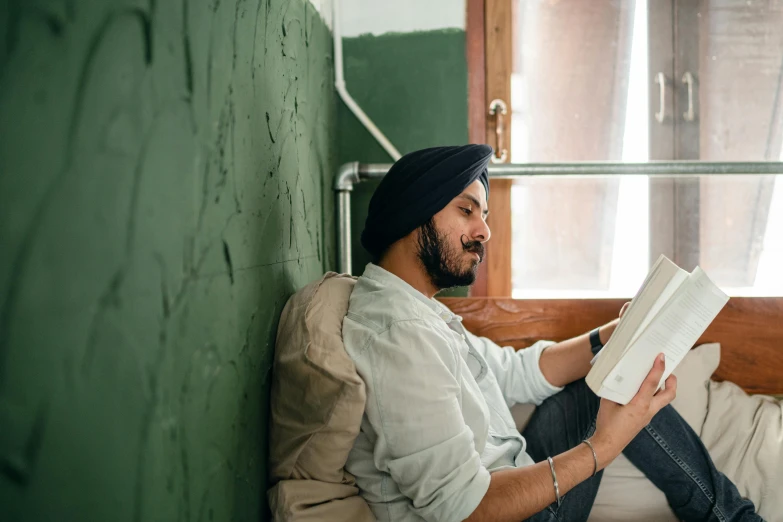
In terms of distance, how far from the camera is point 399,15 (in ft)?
6.51

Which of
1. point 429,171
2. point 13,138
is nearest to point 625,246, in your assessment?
point 429,171

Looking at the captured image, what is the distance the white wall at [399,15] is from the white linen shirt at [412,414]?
1.17m

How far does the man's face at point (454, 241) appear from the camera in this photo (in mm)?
1228

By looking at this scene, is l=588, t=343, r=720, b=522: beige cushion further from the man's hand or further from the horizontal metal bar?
the horizontal metal bar

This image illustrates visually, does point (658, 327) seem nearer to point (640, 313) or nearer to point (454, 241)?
point (640, 313)

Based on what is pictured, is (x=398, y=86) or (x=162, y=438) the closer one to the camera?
(x=162, y=438)

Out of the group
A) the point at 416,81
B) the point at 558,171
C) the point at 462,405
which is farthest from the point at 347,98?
the point at 462,405

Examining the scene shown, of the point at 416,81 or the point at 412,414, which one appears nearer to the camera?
the point at 412,414

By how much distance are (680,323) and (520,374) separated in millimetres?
527

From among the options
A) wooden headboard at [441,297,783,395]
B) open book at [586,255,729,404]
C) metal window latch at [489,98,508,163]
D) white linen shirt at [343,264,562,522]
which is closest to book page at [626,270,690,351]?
open book at [586,255,729,404]

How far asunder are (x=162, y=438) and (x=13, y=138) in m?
0.36

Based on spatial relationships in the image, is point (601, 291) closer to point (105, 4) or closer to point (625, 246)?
point (625, 246)

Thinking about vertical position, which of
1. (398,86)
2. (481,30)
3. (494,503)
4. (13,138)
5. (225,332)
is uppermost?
(481,30)

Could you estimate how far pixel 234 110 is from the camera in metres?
0.89
